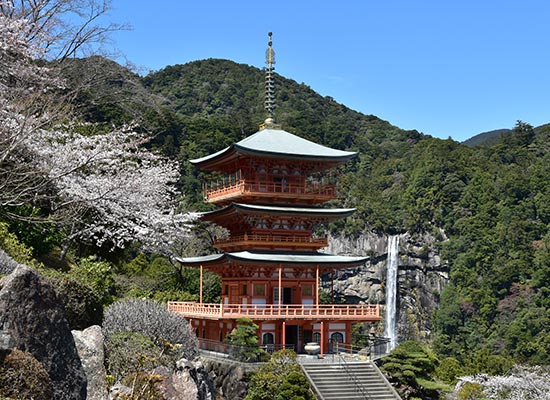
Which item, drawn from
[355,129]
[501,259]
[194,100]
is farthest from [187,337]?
[355,129]

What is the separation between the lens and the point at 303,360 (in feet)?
79.4

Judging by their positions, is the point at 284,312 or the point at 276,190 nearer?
the point at 284,312

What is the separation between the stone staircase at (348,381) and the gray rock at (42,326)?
13335 millimetres

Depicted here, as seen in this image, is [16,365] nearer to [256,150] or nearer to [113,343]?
[113,343]

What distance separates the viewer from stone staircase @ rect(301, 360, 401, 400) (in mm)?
22125

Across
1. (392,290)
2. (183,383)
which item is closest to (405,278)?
(392,290)

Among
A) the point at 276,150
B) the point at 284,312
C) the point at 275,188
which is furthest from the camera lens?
the point at 275,188

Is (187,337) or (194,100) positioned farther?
(194,100)

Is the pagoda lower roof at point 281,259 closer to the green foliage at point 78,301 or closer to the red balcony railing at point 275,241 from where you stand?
the red balcony railing at point 275,241

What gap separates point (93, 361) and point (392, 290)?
56.9 m

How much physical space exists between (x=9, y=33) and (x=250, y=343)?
15.2 m

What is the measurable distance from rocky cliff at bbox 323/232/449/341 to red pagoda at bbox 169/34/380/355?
126 ft

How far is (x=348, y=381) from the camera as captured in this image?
2300 cm

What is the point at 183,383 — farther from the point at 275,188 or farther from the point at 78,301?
the point at 275,188
